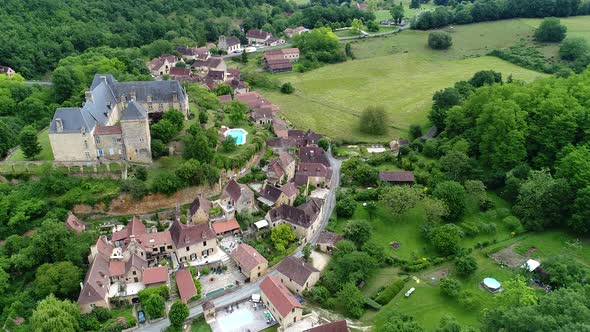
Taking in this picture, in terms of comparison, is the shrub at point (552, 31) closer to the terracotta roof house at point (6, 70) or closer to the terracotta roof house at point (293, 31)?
the terracotta roof house at point (293, 31)

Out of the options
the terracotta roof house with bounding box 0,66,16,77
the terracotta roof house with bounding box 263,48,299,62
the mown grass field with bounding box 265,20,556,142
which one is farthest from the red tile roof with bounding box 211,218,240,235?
the terracotta roof house with bounding box 263,48,299,62

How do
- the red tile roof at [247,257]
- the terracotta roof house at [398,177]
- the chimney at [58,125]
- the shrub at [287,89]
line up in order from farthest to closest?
1. the shrub at [287,89]
2. the terracotta roof house at [398,177]
3. the chimney at [58,125]
4. the red tile roof at [247,257]

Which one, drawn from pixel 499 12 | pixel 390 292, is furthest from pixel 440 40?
pixel 390 292

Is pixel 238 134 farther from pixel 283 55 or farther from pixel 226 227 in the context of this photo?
pixel 283 55

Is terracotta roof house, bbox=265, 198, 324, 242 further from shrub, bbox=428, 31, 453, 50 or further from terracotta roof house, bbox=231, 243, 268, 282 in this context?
shrub, bbox=428, 31, 453, 50

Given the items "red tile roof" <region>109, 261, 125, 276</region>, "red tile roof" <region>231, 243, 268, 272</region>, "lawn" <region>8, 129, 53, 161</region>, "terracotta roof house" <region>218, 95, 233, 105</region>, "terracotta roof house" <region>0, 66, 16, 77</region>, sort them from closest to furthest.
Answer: "red tile roof" <region>109, 261, 125, 276</region>, "red tile roof" <region>231, 243, 268, 272</region>, "lawn" <region>8, 129, 53, 161</region>, "terracotta roof house" <region>218, 95, 233, 105</region>, "terracotta roof house" <region>0, 66, 16, 77</region>

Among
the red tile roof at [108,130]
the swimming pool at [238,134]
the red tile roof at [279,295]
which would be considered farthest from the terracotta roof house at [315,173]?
the red tile roof at [108,130]
